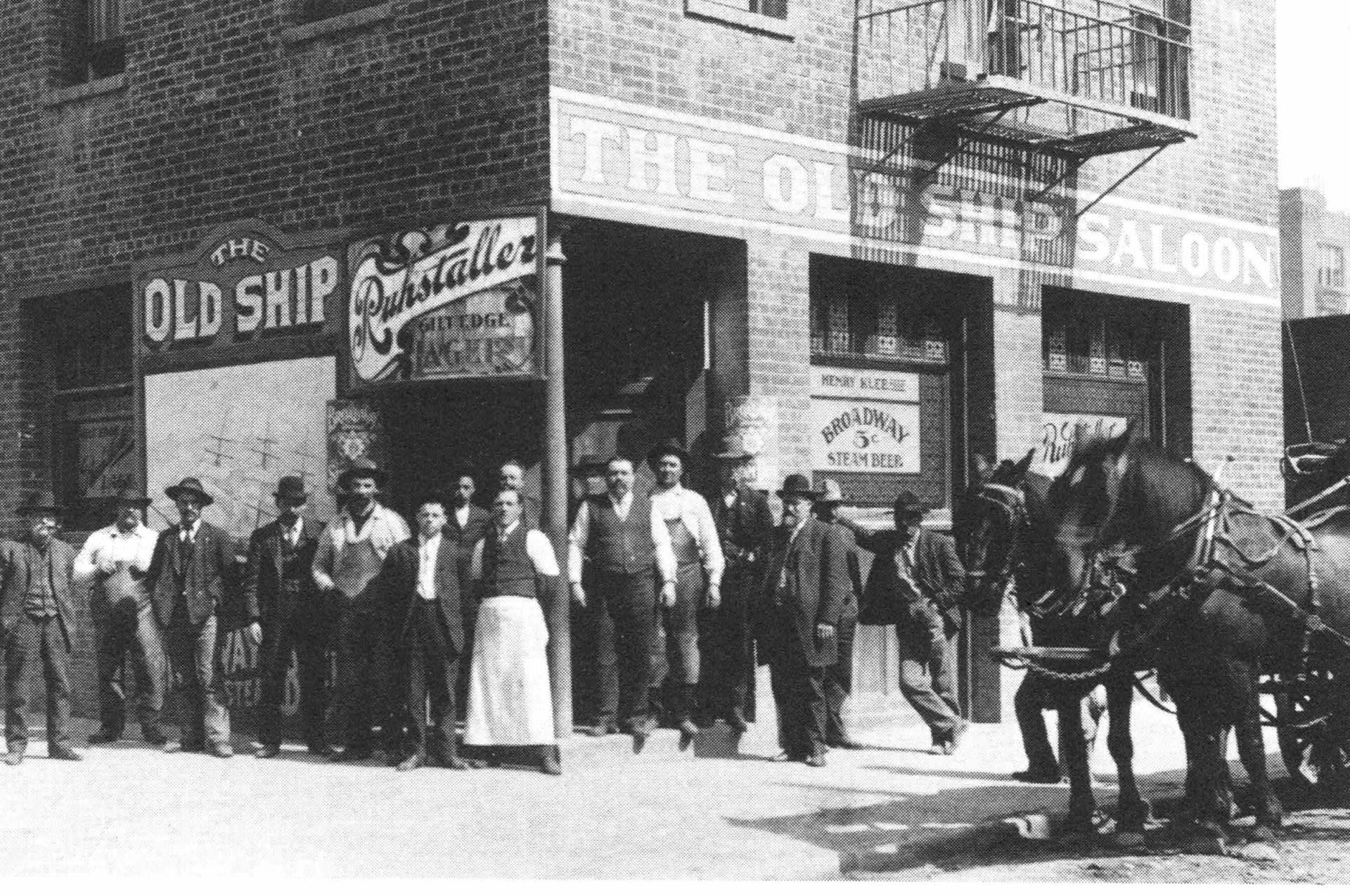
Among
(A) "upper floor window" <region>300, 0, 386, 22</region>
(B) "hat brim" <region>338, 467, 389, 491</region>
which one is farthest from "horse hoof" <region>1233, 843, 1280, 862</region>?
(A) "upper floor window" <region>300, 0, 386, 22</region>

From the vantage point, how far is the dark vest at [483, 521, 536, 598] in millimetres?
11195

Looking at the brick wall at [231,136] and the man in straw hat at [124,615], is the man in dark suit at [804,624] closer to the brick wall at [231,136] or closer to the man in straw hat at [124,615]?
the brick wall at [231,136]

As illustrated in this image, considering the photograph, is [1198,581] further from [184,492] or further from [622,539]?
[184,492]

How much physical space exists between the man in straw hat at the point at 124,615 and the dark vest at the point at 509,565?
3059mm

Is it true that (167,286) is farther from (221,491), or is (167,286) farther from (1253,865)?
(1253,865)

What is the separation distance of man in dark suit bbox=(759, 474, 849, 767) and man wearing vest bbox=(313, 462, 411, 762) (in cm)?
255

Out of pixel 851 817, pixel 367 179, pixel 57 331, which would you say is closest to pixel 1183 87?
pixel 367 179

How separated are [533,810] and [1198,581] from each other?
374 cm

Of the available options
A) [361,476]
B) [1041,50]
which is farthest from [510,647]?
[1041,50]

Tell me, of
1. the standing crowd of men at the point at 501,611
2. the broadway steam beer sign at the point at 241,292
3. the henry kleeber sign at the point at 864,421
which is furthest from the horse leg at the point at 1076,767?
the broadway steam beer sign at the point at 241,292

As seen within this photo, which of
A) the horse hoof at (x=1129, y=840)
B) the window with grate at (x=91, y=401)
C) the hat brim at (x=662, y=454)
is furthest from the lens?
the window with grate at (x=91, y=401)

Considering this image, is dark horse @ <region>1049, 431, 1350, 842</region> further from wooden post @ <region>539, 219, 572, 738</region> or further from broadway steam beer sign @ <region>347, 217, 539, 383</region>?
broadway steam beer sign @ <region>347, 217, 539, 383</region>

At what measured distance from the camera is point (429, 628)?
37.4 ft

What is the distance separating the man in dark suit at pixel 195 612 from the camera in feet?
40.4
